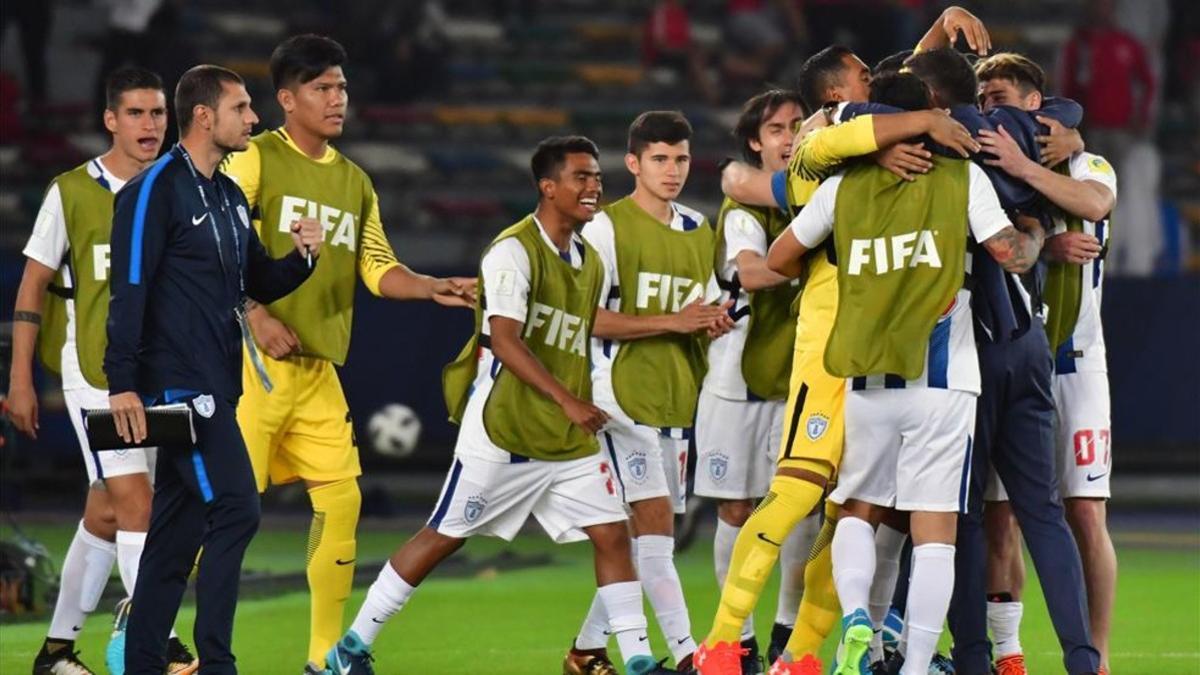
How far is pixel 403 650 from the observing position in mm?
9617

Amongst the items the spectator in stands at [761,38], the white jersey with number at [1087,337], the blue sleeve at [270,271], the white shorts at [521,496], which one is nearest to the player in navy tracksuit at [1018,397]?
the white jersey with number at [1087,337]

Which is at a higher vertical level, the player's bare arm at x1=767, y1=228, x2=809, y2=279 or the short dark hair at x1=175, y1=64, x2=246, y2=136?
the short dark hair at x1=175, y1=64, x2=246, y2=136

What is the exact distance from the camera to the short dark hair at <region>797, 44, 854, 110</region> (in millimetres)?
8352

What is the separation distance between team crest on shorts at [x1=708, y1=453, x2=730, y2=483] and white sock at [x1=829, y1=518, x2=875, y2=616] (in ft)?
4.86

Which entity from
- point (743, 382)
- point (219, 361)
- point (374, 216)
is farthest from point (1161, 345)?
point (219, 361)

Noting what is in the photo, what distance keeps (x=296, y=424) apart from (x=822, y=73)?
2.53 meters

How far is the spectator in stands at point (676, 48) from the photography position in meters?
21.0

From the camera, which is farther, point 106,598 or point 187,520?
point 106,598

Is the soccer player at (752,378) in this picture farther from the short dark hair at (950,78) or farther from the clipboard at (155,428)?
the clipboard at (155,428)

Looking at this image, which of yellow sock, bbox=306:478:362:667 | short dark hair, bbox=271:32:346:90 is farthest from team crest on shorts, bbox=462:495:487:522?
short dark hair, bbox=271:32:346:90

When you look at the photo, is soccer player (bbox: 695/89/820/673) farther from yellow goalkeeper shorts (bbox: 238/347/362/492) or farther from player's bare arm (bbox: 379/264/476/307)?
yellow goalkeeper shorts (bbox: 238/347/362/492)

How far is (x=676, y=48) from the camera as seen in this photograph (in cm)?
2128

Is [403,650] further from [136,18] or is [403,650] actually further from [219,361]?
[136,18]

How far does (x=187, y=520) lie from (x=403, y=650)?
2.49 metres
